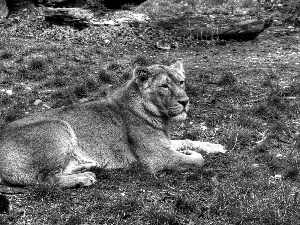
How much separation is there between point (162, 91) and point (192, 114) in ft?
10.5

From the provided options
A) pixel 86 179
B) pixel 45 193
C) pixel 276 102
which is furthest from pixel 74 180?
pixel 276 102

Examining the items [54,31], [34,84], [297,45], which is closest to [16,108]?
[34,84]

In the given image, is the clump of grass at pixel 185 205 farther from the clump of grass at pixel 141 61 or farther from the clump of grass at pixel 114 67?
the clump of grass at pixel 141 61

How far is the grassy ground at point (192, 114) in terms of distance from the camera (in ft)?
30.0

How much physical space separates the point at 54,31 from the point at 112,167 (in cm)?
973

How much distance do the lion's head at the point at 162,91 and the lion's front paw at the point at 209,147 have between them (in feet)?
3.83

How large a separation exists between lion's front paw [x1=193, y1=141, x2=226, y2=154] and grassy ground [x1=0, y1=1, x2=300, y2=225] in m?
0.22

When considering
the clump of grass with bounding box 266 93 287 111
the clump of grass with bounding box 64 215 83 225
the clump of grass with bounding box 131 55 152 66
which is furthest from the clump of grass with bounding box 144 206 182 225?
the clump of grass with bounding box 131 55 152 66

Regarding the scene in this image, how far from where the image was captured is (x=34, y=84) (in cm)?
1625

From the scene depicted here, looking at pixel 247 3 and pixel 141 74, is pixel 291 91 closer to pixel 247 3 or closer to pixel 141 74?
pixel 141 74

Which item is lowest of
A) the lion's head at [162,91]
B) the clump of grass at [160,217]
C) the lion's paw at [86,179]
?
the lion's paw at [86,179]

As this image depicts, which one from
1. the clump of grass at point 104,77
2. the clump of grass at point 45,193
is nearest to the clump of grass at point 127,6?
the clump of grass at point 104,77

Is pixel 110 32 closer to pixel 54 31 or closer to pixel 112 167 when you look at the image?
pixel 54 31

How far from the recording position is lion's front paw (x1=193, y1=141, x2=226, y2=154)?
1223 cm
